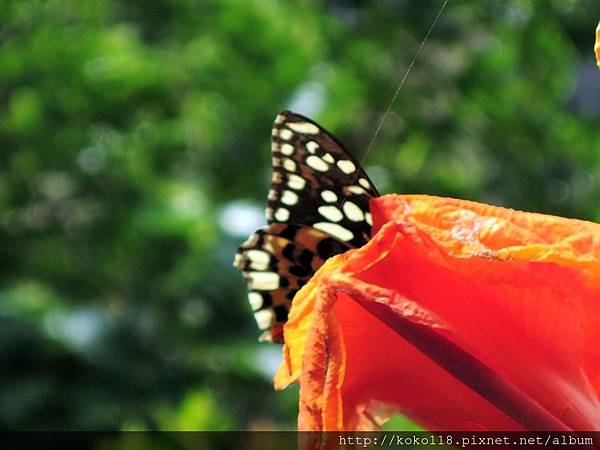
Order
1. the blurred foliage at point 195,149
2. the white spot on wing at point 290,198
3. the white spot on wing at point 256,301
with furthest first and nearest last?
1. the blurred foliage at point 195,149
2. the white spot on wing at point 256,301
3. the white spot on wing at point 290,198

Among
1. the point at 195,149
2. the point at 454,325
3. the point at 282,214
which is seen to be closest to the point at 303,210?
the point at 282,214

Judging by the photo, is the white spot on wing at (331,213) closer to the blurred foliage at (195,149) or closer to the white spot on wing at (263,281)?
the white spot on wing at (263,281)

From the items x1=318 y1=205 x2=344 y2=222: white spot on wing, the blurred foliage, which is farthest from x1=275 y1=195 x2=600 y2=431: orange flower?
the blurred foliage

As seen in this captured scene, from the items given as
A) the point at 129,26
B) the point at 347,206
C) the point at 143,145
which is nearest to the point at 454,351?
the point at 347,206

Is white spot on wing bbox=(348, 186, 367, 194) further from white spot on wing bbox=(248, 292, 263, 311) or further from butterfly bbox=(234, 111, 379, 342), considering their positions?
white spot on wing bbox=(248, 292, 263, 311)

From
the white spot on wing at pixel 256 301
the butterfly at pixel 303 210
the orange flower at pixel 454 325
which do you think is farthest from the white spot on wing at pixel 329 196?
the orange flower at pixel 454 325

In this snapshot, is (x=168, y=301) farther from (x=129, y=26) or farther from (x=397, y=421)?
(x=397, y=421)
